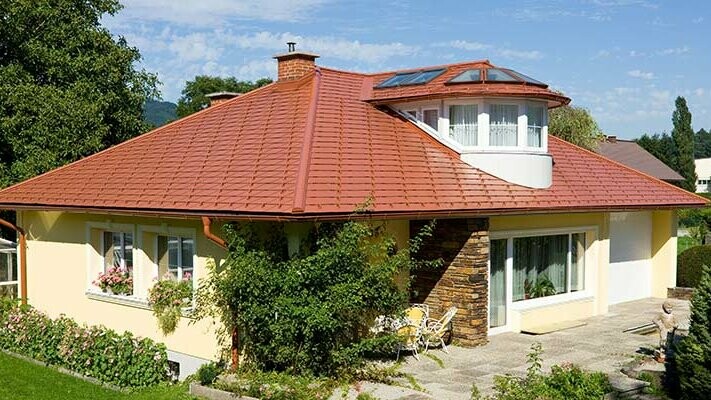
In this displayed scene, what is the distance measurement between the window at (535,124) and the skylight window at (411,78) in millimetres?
2362

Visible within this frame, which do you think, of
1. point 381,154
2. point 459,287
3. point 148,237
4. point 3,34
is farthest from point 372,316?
point 3,34

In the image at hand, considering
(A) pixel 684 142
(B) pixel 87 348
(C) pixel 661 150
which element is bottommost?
(B) pixel 87 348

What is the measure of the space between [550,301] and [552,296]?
10.5 inches

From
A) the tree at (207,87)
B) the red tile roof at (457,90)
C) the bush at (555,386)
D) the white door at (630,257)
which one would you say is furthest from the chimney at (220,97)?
the tree at (207,87)

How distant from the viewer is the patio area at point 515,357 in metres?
11.1

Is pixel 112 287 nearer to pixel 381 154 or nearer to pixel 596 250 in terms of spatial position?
pixel 381 154

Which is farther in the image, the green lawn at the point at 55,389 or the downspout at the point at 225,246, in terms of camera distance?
the green lawn at the point at 55,389

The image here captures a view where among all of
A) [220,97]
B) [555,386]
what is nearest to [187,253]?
[555,386]

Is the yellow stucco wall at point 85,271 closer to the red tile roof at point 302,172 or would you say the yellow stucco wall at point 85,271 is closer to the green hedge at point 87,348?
the green hedge at point 87,348

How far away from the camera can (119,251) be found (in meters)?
15.3

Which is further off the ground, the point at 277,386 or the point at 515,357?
the point at 277,386

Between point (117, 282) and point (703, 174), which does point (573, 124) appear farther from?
point (703, 174)

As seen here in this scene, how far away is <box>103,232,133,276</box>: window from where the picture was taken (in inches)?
592

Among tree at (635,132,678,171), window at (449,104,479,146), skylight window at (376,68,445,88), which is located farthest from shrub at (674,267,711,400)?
tree at (635,132,678,171)
